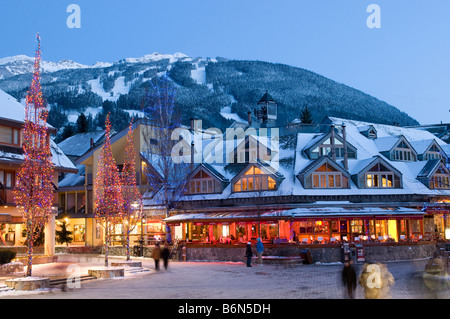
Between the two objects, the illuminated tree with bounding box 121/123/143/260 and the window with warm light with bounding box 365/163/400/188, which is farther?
the window with warm light with bounding box 365/163/400/188

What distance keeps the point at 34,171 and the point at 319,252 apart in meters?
19.4

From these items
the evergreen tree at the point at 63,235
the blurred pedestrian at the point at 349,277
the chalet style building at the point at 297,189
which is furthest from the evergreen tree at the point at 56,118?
the blurred pedestrian at the point at 349,277

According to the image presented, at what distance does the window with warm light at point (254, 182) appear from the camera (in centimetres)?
4422

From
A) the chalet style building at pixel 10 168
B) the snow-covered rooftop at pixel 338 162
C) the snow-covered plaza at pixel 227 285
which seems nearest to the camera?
the snow-covered plaza at pixel 227 285

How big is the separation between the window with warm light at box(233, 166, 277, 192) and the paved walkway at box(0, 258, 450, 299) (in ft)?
39.5

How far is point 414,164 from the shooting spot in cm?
4875

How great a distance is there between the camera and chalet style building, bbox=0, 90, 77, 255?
1425 inches

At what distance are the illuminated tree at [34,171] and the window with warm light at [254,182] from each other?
2271 centimetres

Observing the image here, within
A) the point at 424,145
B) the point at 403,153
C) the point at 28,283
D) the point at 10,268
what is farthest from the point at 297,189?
the point at 28,283

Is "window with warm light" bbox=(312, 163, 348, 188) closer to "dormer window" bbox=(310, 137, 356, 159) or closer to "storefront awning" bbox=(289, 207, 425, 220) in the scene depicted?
"dormer window" bbox=(310, 137, 356, 159)

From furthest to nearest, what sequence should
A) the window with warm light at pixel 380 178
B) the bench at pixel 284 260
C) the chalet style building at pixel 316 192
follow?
the window with warm light at pixel 380 178 < the chalet style building at pixel 316 192 < the bench at pixel 284 260

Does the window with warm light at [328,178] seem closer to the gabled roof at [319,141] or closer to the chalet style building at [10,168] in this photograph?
the gabled roof at [319,141]

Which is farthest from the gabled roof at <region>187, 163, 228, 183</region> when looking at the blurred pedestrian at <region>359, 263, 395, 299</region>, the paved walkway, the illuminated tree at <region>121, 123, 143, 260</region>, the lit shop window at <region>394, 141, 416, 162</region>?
the blurred pedestrian at <region>359, 263, 395, 299</region>

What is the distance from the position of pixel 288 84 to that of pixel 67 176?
470ft
